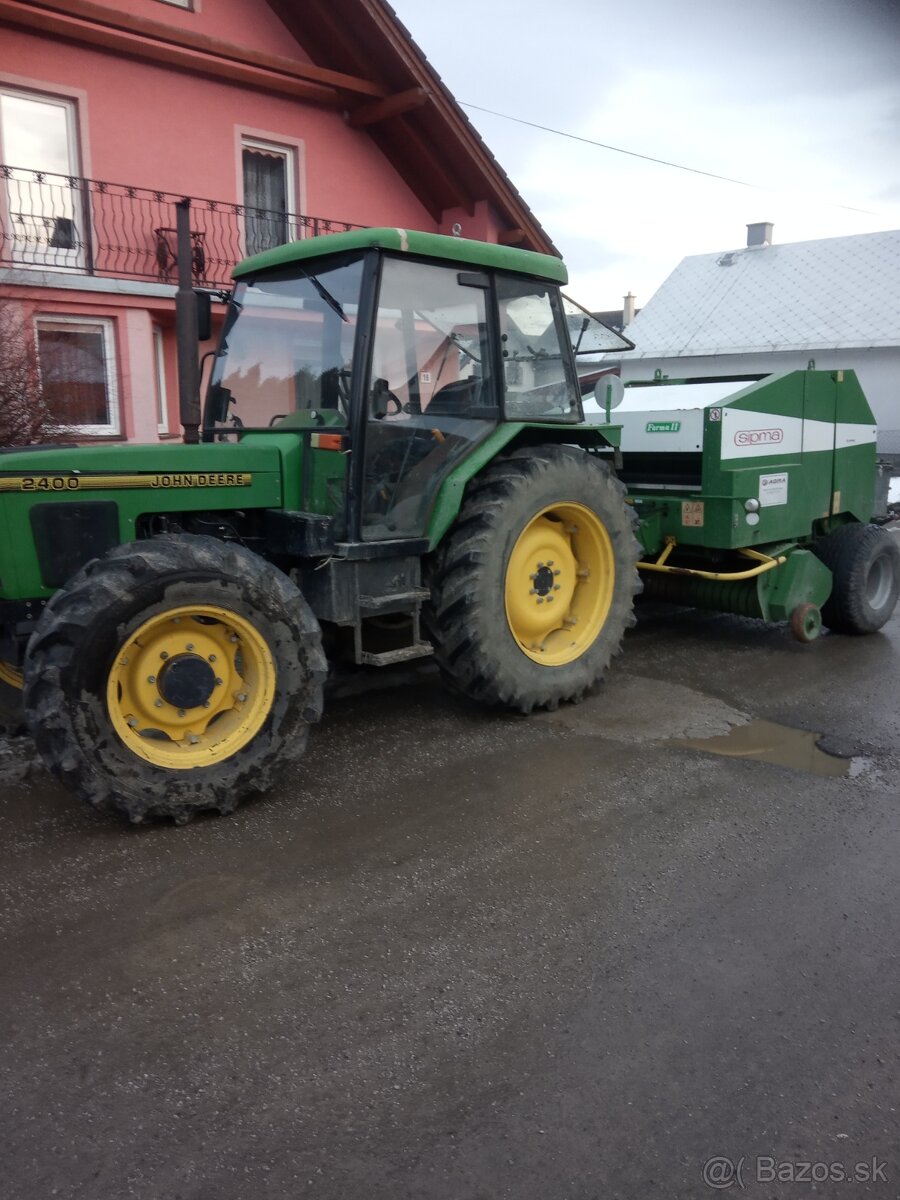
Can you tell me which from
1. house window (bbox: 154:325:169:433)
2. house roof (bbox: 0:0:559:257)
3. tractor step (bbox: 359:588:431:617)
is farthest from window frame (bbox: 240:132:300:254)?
tractor step (bbox: 359:588:431:617)

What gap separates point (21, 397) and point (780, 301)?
2201cm

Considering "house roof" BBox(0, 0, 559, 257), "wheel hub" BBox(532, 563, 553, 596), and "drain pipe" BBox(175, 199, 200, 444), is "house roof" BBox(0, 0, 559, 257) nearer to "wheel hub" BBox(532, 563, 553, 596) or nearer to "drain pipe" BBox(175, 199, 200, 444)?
"drain pipe" BBox(175, 199, 200, 444)

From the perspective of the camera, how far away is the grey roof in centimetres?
2380

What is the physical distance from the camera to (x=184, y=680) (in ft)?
12.5

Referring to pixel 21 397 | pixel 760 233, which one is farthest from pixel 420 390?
pixel 760 233

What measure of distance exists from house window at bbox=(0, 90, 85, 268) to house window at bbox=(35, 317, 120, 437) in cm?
68

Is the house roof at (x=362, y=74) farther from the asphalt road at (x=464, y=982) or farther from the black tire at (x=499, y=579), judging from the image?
the asphalt road at (x=464, y=982)

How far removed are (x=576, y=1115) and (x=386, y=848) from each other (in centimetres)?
149

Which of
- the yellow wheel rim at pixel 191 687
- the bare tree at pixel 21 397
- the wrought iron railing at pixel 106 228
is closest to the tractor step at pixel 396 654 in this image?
the yellow wheel rim at pixel 191 687

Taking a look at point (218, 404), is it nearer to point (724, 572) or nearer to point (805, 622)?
point (724, 572)

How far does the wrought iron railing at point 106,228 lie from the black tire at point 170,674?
7718 mm

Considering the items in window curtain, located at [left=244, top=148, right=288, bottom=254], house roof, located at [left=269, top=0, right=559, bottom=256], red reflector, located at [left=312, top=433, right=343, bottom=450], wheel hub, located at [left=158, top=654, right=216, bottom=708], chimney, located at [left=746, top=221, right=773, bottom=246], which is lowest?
wheel hub, located at [left=158, top=654, right=216, bottom=708]

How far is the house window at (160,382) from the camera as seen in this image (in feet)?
37.9

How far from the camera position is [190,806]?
3.80 meters
